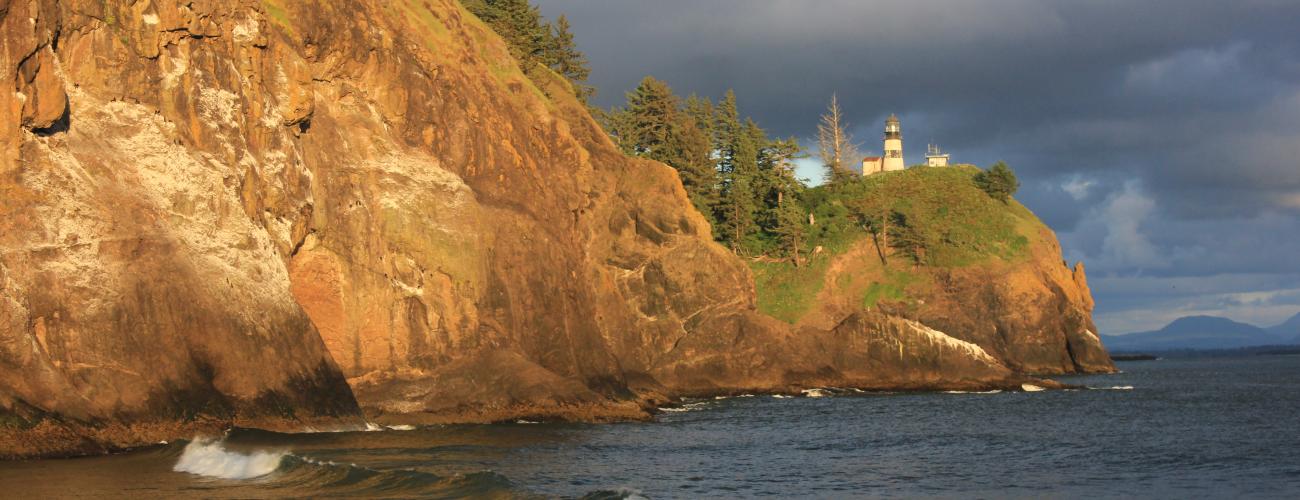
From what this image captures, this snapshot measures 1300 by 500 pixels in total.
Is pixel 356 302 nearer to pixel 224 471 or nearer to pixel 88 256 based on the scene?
pixel 88 256

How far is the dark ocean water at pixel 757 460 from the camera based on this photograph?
28.0m

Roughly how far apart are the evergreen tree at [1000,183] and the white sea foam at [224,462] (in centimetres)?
8284

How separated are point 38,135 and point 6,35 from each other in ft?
9.42

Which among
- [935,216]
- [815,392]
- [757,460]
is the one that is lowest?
[757,460]

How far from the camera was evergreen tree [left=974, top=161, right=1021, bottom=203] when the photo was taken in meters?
104

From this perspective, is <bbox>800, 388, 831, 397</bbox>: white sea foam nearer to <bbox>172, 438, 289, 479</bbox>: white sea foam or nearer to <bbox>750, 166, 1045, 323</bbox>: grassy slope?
<bbox>750, 166, 1045, 323</bbox>: grassy slope

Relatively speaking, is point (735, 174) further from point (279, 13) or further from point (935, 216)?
point (279, 13)

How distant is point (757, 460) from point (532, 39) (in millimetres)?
48868

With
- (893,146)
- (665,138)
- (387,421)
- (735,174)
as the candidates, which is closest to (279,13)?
(387,421)

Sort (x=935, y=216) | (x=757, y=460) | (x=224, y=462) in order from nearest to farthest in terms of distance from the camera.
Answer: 1. (x=224, y=462)
2. (x=757, y=460)
3. (x=935, y=216)

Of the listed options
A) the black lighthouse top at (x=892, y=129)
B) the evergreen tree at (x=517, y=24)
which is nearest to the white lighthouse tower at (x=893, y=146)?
the black lighthouse top at (x=892, y=129)

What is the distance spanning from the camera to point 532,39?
3169 inches

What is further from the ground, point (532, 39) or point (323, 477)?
point (532, 39)

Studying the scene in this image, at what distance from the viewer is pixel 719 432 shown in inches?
1786
